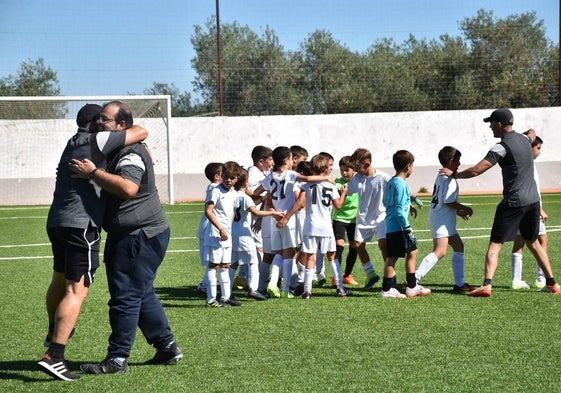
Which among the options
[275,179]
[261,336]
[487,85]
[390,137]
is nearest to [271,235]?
[275,179]

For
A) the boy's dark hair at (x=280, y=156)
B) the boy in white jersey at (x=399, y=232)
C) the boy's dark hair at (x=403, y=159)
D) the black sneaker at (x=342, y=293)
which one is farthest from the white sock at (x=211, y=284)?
the boy's dark hair at (x=403, y=159)

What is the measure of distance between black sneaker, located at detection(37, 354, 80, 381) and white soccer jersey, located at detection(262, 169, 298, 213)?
4.66 meters

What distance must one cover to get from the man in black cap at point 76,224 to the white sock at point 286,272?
158 inches

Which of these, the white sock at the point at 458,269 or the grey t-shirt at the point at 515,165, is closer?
the grey t-shirt at the point at 515,165

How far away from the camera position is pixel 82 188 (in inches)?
253

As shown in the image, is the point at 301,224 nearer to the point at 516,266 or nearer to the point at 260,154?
the point at 260,154

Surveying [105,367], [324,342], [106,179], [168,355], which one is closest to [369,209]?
[324,342]

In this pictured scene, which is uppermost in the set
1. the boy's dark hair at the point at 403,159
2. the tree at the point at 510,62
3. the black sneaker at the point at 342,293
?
the tree at the point at 510,62

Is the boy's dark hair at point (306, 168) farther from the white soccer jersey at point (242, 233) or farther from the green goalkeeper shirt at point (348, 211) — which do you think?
the green goalkeeper shirt at point (348, 211)

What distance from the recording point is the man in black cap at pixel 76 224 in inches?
250

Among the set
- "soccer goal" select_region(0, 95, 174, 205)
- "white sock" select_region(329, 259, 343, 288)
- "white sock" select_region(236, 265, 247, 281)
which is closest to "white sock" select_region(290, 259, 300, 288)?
"white sock" select_region(329, 259, 343, 288)

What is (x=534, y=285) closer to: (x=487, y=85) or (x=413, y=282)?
(x=413, y=282)

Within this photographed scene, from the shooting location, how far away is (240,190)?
33.3 ft

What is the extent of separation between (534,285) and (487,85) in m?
23.8
